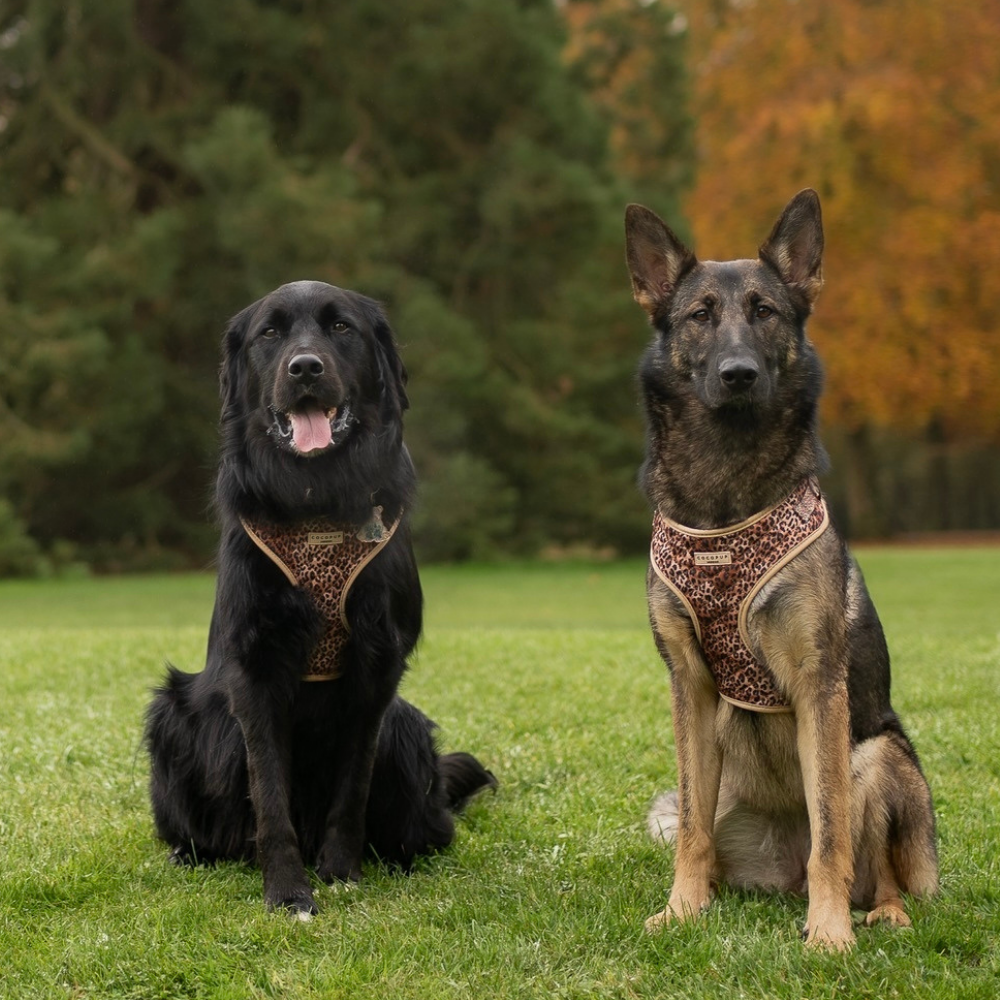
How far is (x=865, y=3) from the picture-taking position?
2739 cm

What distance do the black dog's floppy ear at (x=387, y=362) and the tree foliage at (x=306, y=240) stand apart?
17176 millimetres

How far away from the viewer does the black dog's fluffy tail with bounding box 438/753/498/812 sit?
5.27 meters

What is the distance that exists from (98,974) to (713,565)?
2.15 meters

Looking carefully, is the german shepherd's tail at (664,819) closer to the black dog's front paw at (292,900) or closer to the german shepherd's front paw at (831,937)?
the german shepherd's front paw at (831,937)

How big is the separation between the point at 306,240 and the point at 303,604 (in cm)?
1780

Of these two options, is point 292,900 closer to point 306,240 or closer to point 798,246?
point 798,246

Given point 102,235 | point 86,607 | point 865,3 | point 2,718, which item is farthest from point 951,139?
point 2,718

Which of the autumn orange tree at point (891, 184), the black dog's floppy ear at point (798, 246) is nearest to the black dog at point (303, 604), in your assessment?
the black dog's floppy ear at point (798, 246)

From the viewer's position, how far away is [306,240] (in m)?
21.1

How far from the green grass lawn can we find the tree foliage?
44.5 feet

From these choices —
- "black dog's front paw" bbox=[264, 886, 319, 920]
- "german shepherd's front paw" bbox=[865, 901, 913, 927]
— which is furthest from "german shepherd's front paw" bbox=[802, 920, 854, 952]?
"black dog's front paw" bbox=[264, 886, 319, 920]

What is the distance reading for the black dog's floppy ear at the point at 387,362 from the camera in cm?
448

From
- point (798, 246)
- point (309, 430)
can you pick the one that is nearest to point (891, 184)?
point (798, 246)

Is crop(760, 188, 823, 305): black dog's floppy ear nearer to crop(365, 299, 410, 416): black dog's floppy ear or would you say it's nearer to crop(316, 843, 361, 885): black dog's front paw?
crop(365, 299, 410, 416): black dog's floppy ear
